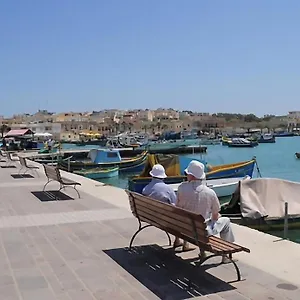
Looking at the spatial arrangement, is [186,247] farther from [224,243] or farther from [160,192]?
[224,243]

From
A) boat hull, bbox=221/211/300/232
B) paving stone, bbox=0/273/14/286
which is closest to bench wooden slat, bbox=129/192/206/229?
paving stone, bbox=0/273/14/286

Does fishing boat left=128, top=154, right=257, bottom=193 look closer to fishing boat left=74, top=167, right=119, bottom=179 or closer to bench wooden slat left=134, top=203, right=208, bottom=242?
fishing boat left=74, top=167, right=119, bottom=179

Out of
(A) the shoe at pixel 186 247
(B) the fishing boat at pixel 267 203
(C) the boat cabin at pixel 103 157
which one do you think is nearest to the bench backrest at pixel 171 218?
(A) the shoe at pixel 186 247

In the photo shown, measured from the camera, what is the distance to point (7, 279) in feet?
20.1

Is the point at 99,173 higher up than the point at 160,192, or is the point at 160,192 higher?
the point at 160,192

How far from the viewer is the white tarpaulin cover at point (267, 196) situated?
44.2 feet

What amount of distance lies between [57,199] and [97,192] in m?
1.92

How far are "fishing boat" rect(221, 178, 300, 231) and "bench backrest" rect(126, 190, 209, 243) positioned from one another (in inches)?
247

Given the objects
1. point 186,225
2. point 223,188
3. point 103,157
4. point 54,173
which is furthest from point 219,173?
point 186,225

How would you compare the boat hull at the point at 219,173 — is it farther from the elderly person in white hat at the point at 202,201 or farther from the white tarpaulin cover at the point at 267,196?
the elderly person in white hat at the point at 202,201

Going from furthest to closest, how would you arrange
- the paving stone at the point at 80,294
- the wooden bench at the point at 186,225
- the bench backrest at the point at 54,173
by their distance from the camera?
the bench backrest at the point at 54,173
the wooden bench at the point at 186,225
the paving stone at the point at 80,294

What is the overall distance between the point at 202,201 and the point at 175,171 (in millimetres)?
17934

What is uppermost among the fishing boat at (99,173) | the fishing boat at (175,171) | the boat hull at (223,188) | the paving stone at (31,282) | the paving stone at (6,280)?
the paving stone at (31,282)

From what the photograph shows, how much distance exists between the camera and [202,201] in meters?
6.38
